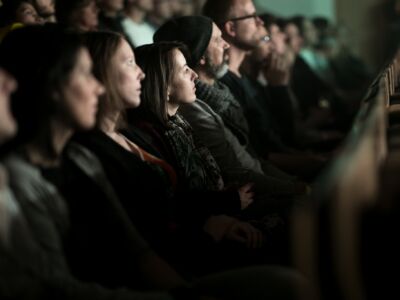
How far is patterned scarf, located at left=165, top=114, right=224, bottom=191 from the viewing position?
3080mm

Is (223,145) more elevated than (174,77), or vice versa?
(174,77)

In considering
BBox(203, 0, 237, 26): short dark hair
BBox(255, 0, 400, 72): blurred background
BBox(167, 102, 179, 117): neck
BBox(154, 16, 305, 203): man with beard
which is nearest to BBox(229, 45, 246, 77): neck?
BBox(203, 0, 237, 26): short dark hair

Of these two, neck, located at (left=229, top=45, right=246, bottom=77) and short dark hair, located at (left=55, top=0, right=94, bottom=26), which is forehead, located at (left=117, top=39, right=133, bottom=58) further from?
short dark hair, located at (left=55, top=0, right=94, bottom=26)

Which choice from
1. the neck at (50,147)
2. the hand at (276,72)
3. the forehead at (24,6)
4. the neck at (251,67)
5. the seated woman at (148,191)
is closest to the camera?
the neck at (50,147)

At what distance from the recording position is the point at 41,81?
7.06 ft

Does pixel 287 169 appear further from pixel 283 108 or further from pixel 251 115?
pixel 283 108

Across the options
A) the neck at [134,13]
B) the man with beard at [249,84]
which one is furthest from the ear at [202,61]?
the neck at [134,13]

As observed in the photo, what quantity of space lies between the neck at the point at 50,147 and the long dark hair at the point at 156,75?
899 mm

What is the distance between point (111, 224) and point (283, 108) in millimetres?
3097

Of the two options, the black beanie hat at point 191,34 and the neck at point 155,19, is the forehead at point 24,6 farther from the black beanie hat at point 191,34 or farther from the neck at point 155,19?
the neck at point 155,19

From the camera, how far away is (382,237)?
1.89m

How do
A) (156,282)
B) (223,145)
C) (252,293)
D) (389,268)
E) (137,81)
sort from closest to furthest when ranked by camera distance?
(389,268) → (252,293) → (156,282) → (137,81) → (223,145)

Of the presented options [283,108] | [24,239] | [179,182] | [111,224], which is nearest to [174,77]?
[179,182]

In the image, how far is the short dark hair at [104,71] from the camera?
2.57 metres
